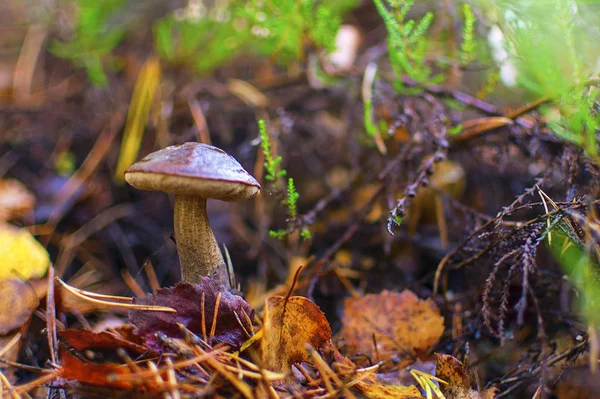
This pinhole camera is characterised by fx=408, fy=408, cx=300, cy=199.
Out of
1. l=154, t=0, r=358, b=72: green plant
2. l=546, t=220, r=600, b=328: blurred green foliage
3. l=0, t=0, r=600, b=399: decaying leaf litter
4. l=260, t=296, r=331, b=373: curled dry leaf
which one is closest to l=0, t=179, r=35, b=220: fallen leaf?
l=0, t=0, r=600, b=399: decaying leaf litter

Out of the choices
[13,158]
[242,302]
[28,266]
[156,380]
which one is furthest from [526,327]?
[13,158]

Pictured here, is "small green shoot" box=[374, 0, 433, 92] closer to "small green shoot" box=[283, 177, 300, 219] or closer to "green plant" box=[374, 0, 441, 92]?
"green plant" box=[374, 0, 441, 92]

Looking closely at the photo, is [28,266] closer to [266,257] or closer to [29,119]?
[266,257]

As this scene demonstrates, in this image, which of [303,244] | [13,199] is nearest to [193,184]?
[303,244]

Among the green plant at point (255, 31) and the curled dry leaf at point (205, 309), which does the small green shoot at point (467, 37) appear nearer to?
the green plant at point (255, 31)

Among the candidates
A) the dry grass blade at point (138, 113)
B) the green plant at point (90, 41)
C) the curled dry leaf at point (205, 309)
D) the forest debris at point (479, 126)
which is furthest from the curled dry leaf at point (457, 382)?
the green plant at point (90, 41)

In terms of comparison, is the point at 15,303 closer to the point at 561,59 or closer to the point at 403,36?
the point at 403,36
